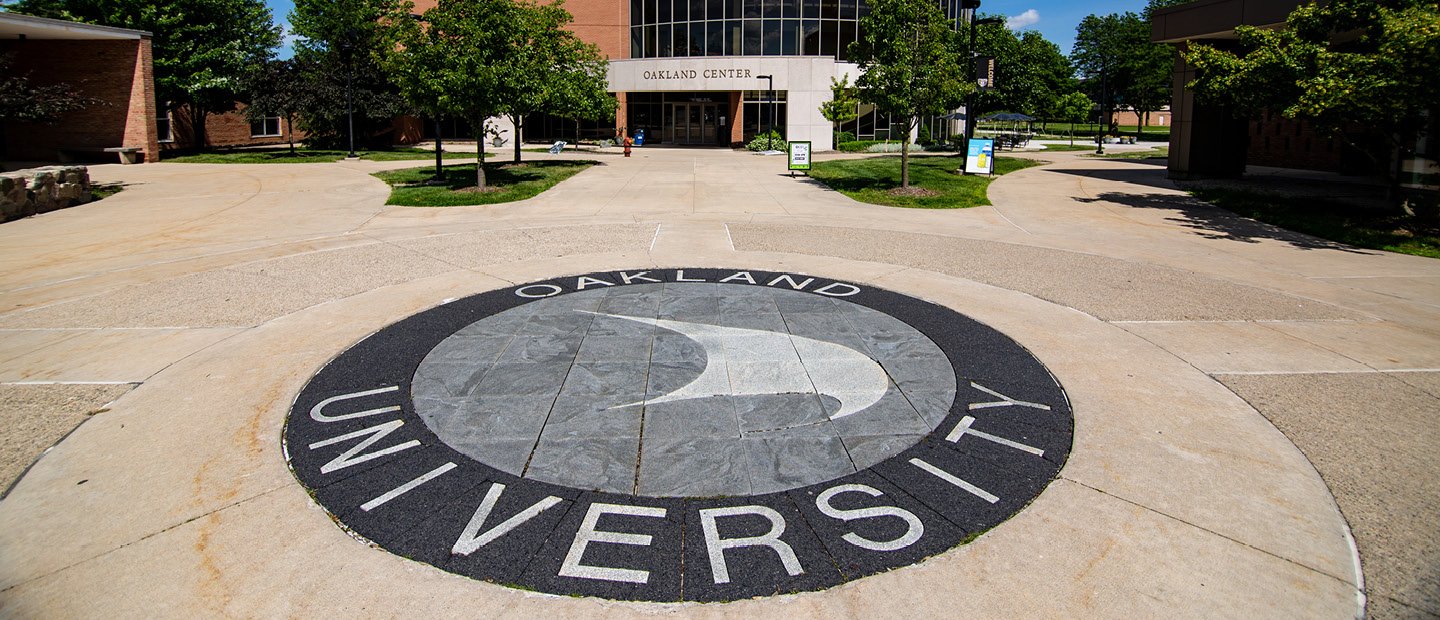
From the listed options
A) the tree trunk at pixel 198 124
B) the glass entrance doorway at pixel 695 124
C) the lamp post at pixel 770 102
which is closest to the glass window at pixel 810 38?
the lamp post at pixel 770 102

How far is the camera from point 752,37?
45.2 metres

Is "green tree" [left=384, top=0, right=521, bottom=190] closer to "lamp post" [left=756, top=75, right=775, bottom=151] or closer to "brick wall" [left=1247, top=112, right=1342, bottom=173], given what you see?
"lamp post" [left=756, top=75, right=775, bottom=151]

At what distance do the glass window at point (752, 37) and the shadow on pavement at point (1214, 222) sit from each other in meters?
27.3

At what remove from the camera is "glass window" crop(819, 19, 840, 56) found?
45125 millimetres

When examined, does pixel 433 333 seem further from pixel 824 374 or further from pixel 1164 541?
pixel 1164 541

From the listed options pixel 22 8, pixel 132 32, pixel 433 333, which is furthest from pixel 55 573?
pixel 22 8

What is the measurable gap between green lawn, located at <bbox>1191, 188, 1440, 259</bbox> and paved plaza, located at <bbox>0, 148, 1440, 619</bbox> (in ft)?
5.31

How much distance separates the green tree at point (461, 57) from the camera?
19125 millimetres

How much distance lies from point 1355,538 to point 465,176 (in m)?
25.3

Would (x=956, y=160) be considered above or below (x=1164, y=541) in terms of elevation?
above

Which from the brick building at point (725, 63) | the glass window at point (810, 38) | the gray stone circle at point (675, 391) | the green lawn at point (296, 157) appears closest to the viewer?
the gray stone circle at point (675, 391)

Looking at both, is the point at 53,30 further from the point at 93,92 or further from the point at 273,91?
the point at 273,91

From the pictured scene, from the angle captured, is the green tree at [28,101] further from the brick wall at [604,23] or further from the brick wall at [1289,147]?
the brick wall at [1289,147]

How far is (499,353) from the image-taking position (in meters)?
7.95
